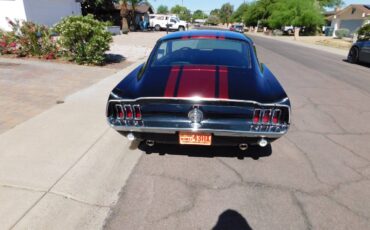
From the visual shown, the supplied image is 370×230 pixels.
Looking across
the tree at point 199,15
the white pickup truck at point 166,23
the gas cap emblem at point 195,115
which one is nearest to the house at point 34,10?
the white pickup truck at point 166,23

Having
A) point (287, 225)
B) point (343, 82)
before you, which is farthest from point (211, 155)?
point (343, 82)

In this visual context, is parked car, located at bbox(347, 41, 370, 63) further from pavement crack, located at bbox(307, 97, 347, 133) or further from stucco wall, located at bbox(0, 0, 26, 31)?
stucco wall, located at bbox(0, 0, 26, 31)

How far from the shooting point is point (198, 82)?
10.8 ft

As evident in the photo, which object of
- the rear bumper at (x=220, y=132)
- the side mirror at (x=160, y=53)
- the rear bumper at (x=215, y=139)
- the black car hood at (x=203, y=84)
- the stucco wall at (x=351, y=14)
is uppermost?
the stucco wall at (x=351, y=14)

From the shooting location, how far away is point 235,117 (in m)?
3.05

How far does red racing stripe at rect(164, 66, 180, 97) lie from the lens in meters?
3.09

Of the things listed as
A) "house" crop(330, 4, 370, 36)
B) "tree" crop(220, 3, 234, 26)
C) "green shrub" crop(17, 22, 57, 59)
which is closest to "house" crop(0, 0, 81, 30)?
"green shrub" crop(17, 22, 57, 59)

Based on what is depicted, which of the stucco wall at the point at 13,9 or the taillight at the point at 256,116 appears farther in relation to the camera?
the stucco wall at the point at 13,9

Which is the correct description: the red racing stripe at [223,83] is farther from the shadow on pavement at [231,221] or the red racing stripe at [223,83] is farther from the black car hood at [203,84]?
the shadow on pavement at [231,221]

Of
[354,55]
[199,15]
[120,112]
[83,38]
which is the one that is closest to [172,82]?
[120,112]

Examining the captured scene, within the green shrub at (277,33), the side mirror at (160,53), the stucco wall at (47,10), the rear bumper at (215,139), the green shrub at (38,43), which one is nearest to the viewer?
the rear bumper at (215,139)

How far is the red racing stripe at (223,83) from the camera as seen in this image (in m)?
3.05

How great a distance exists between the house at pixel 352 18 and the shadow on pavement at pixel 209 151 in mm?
55408

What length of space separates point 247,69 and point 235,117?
41.6 inches
